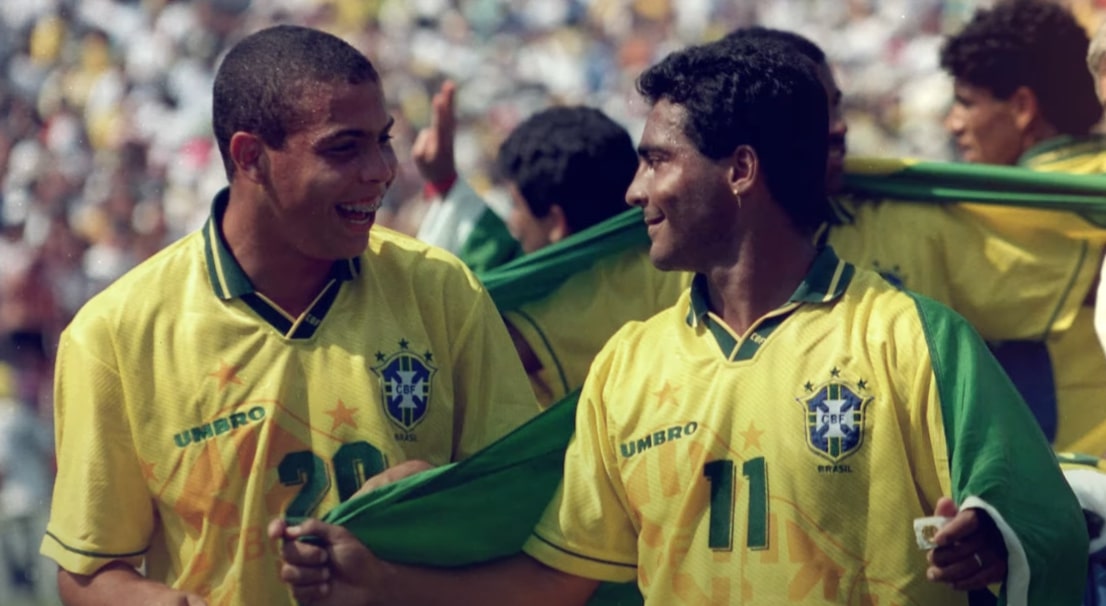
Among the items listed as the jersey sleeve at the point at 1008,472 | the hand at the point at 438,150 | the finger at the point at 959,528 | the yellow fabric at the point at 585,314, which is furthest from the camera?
the hand at the point at 438,150

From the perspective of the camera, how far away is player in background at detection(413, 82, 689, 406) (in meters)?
6.23

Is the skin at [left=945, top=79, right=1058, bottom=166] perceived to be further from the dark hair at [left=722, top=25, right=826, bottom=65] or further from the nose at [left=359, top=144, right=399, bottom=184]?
the nose at [left=359, top=144, right=399, bottom=184]

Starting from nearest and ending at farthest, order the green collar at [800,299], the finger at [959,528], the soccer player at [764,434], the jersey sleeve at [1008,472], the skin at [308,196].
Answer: the finger at [959,528], the jersey sleeve at [1008,472], the soccer player at [764,434], the green collar at [800,299], the skin at [308,196]

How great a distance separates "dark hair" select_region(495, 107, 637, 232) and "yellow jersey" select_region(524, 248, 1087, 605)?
82.3 inches

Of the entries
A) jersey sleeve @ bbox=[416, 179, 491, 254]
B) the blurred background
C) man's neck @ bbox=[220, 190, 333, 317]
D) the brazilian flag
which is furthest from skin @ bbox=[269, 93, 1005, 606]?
the blurred background

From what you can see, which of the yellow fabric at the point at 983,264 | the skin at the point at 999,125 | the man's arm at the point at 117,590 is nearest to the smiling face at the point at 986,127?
the skin at the point at 999,125

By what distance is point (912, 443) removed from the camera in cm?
421

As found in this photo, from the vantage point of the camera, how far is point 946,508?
3.89m

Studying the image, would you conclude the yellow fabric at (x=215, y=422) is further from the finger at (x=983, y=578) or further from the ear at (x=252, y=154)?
the finger at (x=983, y=578)

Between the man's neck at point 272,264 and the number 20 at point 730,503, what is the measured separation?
1.16 meters

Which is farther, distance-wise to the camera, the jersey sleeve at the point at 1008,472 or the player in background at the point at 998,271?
the player in background at the point at 998,271

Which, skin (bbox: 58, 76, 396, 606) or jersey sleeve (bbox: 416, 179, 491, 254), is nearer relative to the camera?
skin (bbox: 58, 76, 396, 606)

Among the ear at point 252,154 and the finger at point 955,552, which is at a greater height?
the ear at point 252,154

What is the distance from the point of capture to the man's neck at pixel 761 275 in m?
4.49
